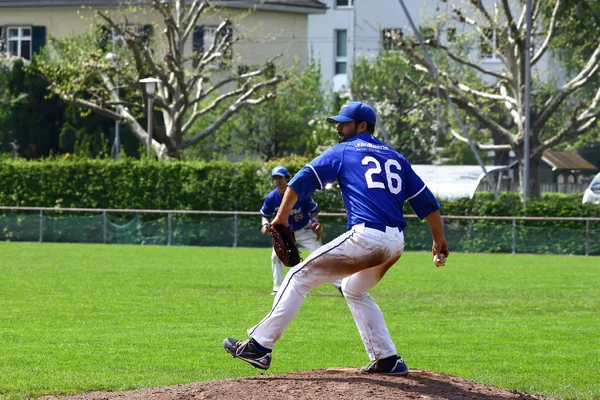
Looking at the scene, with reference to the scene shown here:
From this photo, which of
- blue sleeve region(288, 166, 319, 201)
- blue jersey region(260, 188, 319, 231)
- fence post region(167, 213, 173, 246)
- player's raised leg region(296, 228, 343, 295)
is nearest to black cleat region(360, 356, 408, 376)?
blue sleeve region(288, 166, 319, 201)

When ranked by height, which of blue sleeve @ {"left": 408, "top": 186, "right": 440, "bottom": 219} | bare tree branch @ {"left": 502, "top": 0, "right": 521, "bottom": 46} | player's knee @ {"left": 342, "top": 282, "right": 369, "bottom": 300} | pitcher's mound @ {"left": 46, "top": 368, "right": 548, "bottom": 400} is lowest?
pitcher's mound @ {"left": 46, "top": 368, "right": 548, "bottom": 400}

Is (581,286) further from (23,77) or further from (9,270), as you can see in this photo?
(23,77)

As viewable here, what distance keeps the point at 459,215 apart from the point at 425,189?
979 inches

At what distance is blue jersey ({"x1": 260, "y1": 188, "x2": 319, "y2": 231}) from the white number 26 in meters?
9.11

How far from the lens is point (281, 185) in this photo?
16.7m

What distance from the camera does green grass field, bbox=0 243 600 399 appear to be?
32.6 feet

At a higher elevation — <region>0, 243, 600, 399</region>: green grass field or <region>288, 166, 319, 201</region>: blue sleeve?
<region>288, 166, 319, 201</region>: blue sleeve

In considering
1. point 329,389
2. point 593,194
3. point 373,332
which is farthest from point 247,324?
point 593,194

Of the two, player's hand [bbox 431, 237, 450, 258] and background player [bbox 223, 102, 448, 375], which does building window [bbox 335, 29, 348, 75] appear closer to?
player's hand [bbox 431, 237, 450, 258]

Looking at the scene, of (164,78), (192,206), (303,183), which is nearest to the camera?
(303,183)

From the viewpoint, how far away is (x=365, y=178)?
779 centimetres

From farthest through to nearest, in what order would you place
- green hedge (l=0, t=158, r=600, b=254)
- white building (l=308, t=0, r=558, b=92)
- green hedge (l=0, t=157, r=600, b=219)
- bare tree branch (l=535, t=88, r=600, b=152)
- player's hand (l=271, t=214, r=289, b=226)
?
white building (l=308, t=0, r=558, b=92) < bare tree branch (l=535, t=88, r=600, b=152) < green hedge (l=0, t=157, r=600, b=219) < green hedge (l=0, t=158, r=600, b=254) < player's hand (l=271, t=214, r=289, b=226)

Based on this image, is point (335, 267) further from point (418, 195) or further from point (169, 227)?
point (169, 227)

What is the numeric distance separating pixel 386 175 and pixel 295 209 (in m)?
9.76
